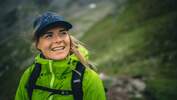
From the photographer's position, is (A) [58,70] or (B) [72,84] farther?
(A) [58,70]

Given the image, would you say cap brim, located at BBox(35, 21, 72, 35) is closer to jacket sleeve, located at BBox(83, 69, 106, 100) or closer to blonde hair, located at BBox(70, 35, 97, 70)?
blonde hair, located at BBox(70, 35, 97, 70)

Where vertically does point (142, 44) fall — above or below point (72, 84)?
above

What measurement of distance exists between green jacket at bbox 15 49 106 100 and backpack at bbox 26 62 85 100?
0.05m

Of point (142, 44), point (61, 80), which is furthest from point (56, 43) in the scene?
point (142, 44)

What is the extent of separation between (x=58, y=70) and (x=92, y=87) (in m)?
0.67

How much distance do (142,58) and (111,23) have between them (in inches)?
1067

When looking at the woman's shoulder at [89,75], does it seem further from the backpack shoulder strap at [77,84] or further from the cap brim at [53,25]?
the cap brim at [53,25]

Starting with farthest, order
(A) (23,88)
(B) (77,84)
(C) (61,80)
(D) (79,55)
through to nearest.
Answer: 1. (A) (23,88)
2. (D) (79,55)
3. (C) (61,80)
4. (B) (77,84)

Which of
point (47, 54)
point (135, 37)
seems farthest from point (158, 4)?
point (47, 54)

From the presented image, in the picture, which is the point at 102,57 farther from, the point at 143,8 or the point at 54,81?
the point at 54,81

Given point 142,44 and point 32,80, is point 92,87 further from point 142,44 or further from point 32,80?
point 142,44

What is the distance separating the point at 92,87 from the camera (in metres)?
6.72

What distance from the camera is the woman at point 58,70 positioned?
6746 mm

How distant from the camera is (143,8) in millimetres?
65688
